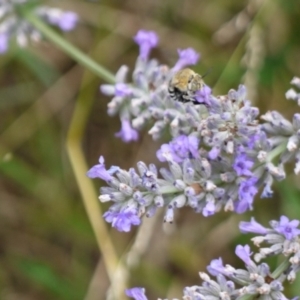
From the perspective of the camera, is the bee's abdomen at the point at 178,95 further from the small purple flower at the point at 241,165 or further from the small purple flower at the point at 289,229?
the small purple flower at the point at 289,229

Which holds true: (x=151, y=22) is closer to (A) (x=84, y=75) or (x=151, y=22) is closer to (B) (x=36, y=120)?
(A) (x=84, y=75)

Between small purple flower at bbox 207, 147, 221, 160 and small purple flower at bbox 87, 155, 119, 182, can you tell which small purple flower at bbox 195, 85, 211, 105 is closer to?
small purple flower at bbox 207, 147, 221, 160

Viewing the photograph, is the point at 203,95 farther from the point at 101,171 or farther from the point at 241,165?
the point at 101,171

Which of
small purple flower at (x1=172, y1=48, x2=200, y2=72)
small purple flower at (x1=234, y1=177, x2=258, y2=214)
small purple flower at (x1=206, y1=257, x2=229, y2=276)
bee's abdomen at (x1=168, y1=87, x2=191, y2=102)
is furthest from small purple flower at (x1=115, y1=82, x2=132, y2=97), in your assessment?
small purple flower at (x1=206, y1=257, x2=229, y2=276)

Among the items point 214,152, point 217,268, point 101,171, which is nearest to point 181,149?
point 214,152

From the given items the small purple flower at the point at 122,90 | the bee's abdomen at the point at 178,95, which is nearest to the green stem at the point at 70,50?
the small purple flower at the point at 122,90
